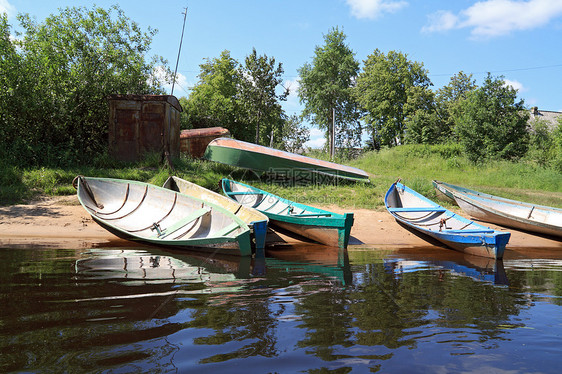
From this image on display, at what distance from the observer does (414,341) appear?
10.0ft

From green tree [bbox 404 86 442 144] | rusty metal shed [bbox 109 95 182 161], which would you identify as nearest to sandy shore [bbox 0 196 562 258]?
rusty metal shed [bbox 109 95 182 161]

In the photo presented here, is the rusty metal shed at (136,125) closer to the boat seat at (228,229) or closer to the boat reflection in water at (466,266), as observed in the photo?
the boat seat at (228,229)

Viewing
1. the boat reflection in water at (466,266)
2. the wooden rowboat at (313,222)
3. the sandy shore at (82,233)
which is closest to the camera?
the boat reflection in water at (466,266)

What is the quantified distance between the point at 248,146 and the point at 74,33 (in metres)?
8.36

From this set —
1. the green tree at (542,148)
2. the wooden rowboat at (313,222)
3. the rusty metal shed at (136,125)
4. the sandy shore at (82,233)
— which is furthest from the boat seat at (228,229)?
the green tree at (542,148)

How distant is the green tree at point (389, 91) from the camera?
35531mm

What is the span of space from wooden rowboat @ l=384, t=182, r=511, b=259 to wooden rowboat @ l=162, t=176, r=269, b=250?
417 cm

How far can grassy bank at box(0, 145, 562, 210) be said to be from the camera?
425 inches

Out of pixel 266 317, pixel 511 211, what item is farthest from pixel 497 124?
pixel 266 317

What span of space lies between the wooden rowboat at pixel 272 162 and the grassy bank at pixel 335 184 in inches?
19.6

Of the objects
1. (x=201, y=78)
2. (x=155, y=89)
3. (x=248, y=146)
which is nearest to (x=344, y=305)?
(x=248, y=146)

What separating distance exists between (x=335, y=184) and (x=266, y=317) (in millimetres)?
11173

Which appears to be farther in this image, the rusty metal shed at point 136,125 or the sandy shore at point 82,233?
the rusty metal shed at point 136,125

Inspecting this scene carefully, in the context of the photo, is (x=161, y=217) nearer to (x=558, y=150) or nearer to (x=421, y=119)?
(x=558, y=150)
